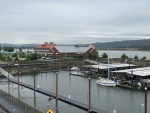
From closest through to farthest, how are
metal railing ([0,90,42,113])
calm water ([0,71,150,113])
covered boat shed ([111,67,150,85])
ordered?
metal railing ([0,90,42,113])
calm water ([0,71,150,113])
covered boat shed ([111,67,150,85])

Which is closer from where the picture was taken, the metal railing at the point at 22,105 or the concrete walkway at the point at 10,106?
the metal railing at the point at 22,105

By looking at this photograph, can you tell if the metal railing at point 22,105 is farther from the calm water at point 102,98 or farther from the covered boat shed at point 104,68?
the covered boat shed at point 104,68

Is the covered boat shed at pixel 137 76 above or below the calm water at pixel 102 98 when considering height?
above

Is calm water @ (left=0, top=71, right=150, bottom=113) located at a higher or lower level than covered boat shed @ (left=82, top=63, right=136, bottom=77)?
lower

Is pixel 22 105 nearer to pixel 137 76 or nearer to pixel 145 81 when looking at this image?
pixel 145 81

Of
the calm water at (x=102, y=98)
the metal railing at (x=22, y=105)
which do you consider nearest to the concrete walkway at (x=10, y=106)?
the metal railing at (x=22, y=105)

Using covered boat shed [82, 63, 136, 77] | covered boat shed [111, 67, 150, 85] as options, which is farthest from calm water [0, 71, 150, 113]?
covered boat shed [82, 63, 136, 77]

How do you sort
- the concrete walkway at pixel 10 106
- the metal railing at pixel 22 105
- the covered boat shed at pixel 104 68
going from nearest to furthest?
the metal railing at pixel 22 105 → the concrete walkway at pixel 10 106 → the covered boat shed at pixel 104 68

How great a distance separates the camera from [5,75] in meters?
53.7

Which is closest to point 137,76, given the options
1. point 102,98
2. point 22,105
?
point 102,98

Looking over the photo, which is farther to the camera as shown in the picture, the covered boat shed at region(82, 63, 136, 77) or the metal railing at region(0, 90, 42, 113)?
the covered boat shed at region(82, 63, 136, 77)

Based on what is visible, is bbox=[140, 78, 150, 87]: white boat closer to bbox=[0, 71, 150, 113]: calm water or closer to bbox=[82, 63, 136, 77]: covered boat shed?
bbox=[0, 71, 150, 113]: calm water

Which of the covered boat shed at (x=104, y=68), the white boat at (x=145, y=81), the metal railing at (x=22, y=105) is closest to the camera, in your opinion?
the metal railing at (x=22, y=105)

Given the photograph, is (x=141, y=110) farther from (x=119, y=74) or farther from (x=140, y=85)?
(x=119, y=74)
